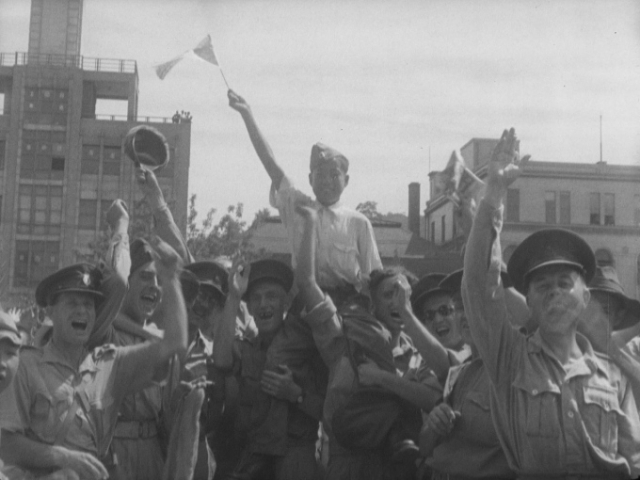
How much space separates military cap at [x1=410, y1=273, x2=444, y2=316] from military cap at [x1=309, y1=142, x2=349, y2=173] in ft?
3.14

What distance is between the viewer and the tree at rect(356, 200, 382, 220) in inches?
380

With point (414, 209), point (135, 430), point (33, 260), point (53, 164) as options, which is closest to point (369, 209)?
point (414, 209)

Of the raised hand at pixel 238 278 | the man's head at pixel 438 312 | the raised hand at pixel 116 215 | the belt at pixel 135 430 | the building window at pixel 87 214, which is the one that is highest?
the building window at pixel 87 214

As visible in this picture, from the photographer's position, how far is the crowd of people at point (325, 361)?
5617mm

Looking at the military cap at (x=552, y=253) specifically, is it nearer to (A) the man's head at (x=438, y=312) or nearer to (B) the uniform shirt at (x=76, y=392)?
(A) the man's head at (x=438, y=312)

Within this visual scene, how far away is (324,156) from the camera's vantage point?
25.1 feet

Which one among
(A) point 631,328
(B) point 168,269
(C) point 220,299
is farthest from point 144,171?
(A) point 631,328

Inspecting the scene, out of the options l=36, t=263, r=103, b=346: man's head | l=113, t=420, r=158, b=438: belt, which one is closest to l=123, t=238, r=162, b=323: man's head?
l=113, t=420, r=158, b=438: belt

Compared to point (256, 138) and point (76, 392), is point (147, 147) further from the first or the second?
point (76, 392)

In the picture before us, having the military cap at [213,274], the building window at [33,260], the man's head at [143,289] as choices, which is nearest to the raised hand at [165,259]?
the man's head at [143,289]

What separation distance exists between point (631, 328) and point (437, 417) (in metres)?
1.23

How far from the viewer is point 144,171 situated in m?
7.64

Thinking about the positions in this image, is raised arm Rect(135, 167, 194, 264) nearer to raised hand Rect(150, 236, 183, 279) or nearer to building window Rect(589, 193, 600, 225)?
raised hand Rect(150, 236, 183, 279)

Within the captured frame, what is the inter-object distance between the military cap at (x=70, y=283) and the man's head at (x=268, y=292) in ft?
4.22
